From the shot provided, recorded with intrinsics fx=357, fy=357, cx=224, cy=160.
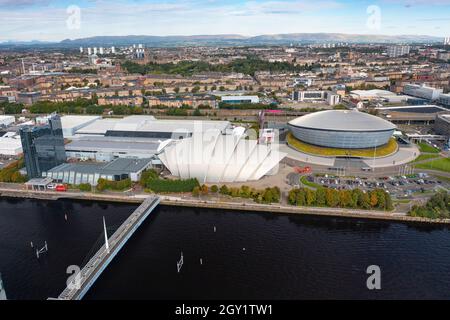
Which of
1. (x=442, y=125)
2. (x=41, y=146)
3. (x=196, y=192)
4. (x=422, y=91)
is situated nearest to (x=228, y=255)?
(x=196, y=192)

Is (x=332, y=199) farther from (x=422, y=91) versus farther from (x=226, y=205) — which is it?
(x=422, y=91)

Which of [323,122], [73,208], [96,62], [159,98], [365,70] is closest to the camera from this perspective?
[73,208]

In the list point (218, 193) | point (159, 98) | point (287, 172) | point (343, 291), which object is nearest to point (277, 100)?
point (159, 98)

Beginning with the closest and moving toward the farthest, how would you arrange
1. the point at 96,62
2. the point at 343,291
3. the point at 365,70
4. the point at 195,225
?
the point at 343,291 → the point at 195,225 → the point at 365,70 → the point at 96,62

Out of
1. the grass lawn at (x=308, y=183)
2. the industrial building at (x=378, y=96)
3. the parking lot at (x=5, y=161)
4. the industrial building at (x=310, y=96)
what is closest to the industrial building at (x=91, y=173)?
the parking lot at (x=5, y=161)

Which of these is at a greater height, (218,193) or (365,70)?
(365,70)

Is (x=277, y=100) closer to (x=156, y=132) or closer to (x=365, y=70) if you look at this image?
(x=156, y=132)

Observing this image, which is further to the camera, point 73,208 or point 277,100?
point 277,100

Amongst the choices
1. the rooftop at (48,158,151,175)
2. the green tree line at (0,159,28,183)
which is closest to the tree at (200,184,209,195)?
the rooftop at (48,158,151,175)
